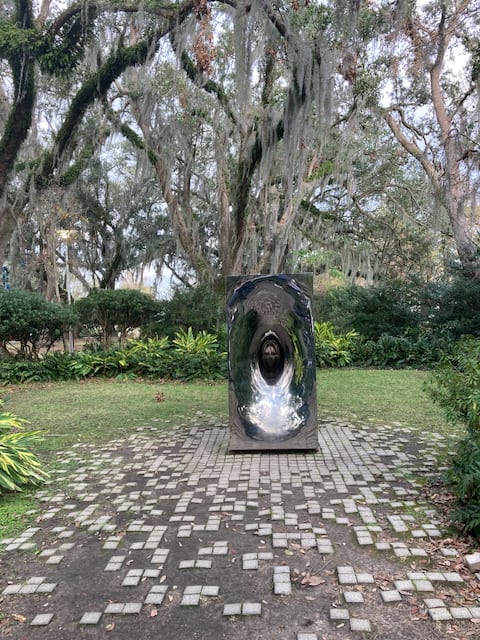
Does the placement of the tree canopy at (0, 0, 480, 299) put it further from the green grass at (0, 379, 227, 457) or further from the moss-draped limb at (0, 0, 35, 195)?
the green grass at (0, 379, 227, 457)

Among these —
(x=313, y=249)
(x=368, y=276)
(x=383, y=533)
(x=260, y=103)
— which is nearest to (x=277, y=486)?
(x=383, y=533)

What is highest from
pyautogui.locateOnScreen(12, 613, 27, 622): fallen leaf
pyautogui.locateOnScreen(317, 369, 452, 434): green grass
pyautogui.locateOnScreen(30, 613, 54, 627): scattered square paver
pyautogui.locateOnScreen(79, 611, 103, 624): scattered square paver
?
pyautogui.locateOnScreen(317, 369, 452, 434): green grass

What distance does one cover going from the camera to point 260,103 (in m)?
10.2

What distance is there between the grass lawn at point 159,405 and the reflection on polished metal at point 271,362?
1.32 meters

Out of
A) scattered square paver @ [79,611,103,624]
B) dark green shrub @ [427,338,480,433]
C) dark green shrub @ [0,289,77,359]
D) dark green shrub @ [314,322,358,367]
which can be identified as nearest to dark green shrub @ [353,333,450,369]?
dark green shrub @ [314,322,358,367]

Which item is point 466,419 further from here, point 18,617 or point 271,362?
point 18,617

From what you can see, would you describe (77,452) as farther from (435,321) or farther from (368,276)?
(368,276)

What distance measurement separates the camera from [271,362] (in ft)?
14.5

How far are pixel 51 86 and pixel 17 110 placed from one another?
120 inches

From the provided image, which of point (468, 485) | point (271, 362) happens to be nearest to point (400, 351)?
point (271, 362)

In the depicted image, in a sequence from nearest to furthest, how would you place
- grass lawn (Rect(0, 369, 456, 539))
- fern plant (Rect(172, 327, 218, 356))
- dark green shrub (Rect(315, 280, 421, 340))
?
1. grass lawn (Rect(0, 369, 456, 539))
2. fern plant (Rect(172, 327, 218, 356))
3. dark green shrub (Rect(315, 280, 421, 340))

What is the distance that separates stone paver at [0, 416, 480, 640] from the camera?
6.89ft

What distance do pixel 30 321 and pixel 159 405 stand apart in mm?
3375

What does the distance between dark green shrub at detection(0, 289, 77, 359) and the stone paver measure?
15.1 feet
